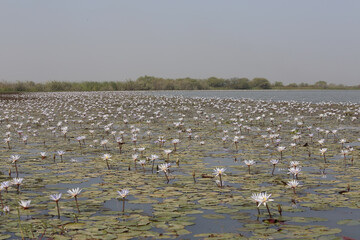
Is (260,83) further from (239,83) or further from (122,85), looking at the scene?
(122,85)

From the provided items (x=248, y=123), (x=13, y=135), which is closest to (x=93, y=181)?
(x=13, y=135)

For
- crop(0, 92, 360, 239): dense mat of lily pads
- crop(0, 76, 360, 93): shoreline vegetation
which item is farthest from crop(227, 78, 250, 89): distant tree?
crop(0, 92, 360, 239): dense mat of lily pads

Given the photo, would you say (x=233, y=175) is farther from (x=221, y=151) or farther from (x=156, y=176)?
(x=221, y=151)

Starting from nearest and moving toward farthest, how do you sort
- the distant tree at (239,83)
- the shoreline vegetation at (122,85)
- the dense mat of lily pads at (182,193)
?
1. the dense mat of lily pads at (182,193)
2. the shoreline vegetation at (122,85)
3. the distant tree at (239,83)

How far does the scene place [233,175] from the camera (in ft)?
19.7

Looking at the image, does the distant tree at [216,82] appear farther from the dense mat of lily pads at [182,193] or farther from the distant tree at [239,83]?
the dense mat of lily pads at [182,193]

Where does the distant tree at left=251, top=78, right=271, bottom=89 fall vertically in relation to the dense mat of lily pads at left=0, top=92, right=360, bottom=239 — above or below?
above

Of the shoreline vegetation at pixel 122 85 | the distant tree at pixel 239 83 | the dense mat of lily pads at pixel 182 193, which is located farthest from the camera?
the distant tree at pixel 239 83

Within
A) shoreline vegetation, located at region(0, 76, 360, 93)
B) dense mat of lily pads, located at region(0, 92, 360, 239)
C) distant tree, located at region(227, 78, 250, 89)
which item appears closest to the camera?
dense mat of lily pads, located at region(0, 92, 360, 239)

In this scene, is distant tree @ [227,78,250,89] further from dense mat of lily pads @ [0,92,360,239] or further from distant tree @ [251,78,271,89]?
dense mat of lily pads @ [0,92,360,239]

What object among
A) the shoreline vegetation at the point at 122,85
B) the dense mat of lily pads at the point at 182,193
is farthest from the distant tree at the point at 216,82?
the dense mat of lily pads at the point at 182,193

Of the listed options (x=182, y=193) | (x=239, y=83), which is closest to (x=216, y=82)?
(x=239, y=83)

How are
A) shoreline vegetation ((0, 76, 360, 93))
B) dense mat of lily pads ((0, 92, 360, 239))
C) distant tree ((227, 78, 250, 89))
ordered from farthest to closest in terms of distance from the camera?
1. distant tree ((227, 78, 250, 89))
2. shoreline vegetation ((0, 76, 360, 93))
3. dense mat of lily pads ((0, 92, 360, 239))

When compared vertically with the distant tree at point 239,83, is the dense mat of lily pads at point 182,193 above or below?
below
